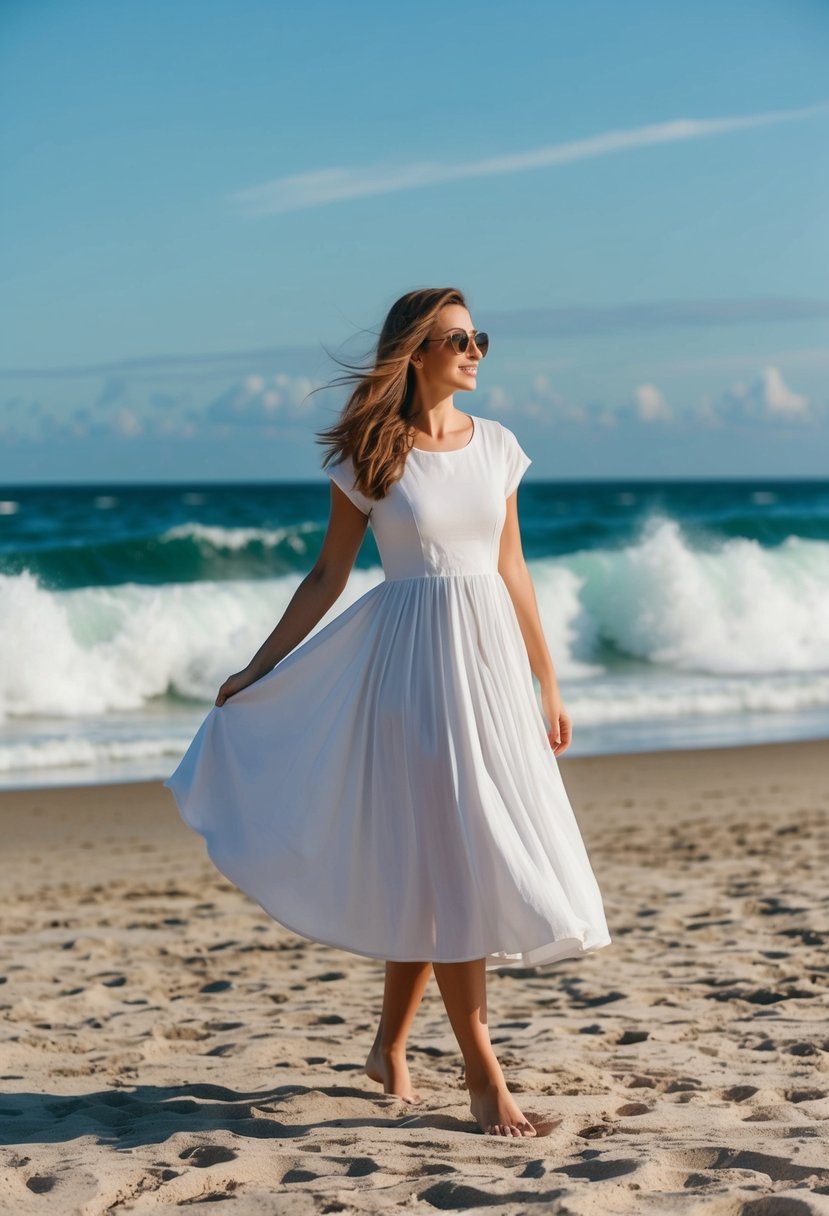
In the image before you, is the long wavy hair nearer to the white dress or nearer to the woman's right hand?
the white dress

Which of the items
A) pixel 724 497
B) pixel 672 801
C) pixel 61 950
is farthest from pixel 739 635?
pixel 724 497

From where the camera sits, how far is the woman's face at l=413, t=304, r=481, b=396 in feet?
11.5

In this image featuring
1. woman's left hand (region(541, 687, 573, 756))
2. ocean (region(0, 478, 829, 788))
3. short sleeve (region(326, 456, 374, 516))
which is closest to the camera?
short sleeve (region(326, 456, 374, 516))

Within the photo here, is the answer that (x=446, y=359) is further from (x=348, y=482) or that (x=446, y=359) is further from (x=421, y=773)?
(x=421, y=773)

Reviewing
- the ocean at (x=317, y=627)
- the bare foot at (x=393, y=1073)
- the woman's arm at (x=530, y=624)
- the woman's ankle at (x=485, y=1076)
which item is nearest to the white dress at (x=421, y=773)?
the woman's arm at (x=530, y=624)

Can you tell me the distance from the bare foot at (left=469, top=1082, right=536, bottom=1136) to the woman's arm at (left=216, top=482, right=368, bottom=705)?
1.19 meters

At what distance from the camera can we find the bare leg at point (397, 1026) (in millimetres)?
3644

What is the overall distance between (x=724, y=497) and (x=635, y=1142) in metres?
52.8

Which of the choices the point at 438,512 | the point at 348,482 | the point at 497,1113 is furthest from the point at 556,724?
the point at 497,1113

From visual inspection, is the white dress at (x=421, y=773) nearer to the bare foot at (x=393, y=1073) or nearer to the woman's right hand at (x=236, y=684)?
the woman's right hand at (x=236, y=684)

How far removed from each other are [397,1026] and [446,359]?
175 cm

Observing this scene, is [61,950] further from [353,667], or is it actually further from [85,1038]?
[353,667]

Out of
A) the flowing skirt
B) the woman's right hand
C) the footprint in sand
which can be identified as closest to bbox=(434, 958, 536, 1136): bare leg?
the flowing skirt

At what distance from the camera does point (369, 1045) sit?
435 cm
